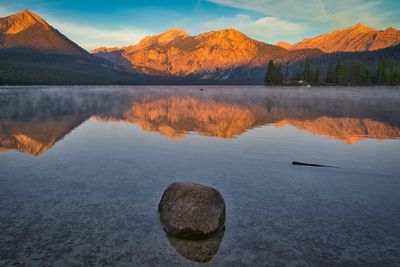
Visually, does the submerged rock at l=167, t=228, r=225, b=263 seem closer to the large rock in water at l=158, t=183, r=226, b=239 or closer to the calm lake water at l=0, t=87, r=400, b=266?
the calm lake water at l=0, t=87, r=400, b=266

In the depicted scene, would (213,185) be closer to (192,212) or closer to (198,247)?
(192,212)

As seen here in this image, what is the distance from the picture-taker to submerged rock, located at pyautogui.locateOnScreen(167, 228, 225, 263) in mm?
8664

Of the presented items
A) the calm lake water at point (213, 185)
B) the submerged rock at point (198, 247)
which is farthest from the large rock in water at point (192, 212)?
the calm lake water at point (213, 185)

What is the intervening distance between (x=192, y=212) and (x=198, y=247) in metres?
1.12

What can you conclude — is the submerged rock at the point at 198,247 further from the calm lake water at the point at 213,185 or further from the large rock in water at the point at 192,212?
the large rock in water at the point at 192,212

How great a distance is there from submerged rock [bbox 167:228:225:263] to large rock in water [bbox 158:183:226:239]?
7.0 inches

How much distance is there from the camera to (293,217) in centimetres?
1100

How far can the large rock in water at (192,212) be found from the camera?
9688 mm

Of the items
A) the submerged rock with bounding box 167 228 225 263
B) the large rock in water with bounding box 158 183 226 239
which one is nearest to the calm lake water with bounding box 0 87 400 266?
the submerged rock with bounding box 167 228 225 263

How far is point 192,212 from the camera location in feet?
32.4

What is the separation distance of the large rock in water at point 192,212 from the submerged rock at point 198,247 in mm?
179

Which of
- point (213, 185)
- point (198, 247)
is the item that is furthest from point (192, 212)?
point (213, 185)

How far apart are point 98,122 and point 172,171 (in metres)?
23.6

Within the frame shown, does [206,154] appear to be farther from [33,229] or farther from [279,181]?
[33,229]
